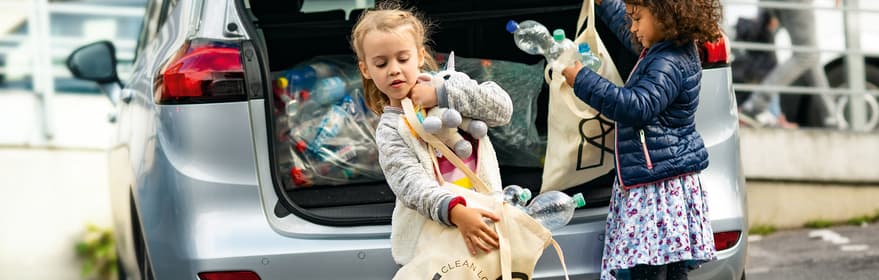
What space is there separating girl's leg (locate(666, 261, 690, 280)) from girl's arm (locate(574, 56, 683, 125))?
43 centimetres

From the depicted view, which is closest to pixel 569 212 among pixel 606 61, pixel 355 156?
pixel 606 61

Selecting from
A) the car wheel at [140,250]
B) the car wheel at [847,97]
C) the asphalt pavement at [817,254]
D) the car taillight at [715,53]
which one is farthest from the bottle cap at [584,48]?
the car wheel at [847,97]

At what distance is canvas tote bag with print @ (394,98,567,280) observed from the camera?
2967mm

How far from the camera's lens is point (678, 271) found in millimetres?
3430

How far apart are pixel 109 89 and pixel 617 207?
8.25ft

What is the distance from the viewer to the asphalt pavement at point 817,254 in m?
5.48

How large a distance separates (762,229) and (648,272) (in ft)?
11.2

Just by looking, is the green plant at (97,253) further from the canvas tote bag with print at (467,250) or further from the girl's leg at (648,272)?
the canvas tote bag with print at (467,250)

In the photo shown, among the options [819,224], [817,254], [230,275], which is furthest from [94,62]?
[819,224]

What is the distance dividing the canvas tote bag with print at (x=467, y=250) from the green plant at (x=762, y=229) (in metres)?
3.84

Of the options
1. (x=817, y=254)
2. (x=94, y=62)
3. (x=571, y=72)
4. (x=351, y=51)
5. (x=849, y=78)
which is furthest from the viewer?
(x=849, y=78)

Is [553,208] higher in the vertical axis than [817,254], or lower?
higher

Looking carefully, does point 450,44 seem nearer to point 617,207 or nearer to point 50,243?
point 617,207

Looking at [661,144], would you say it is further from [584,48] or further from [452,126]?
[452,126]
